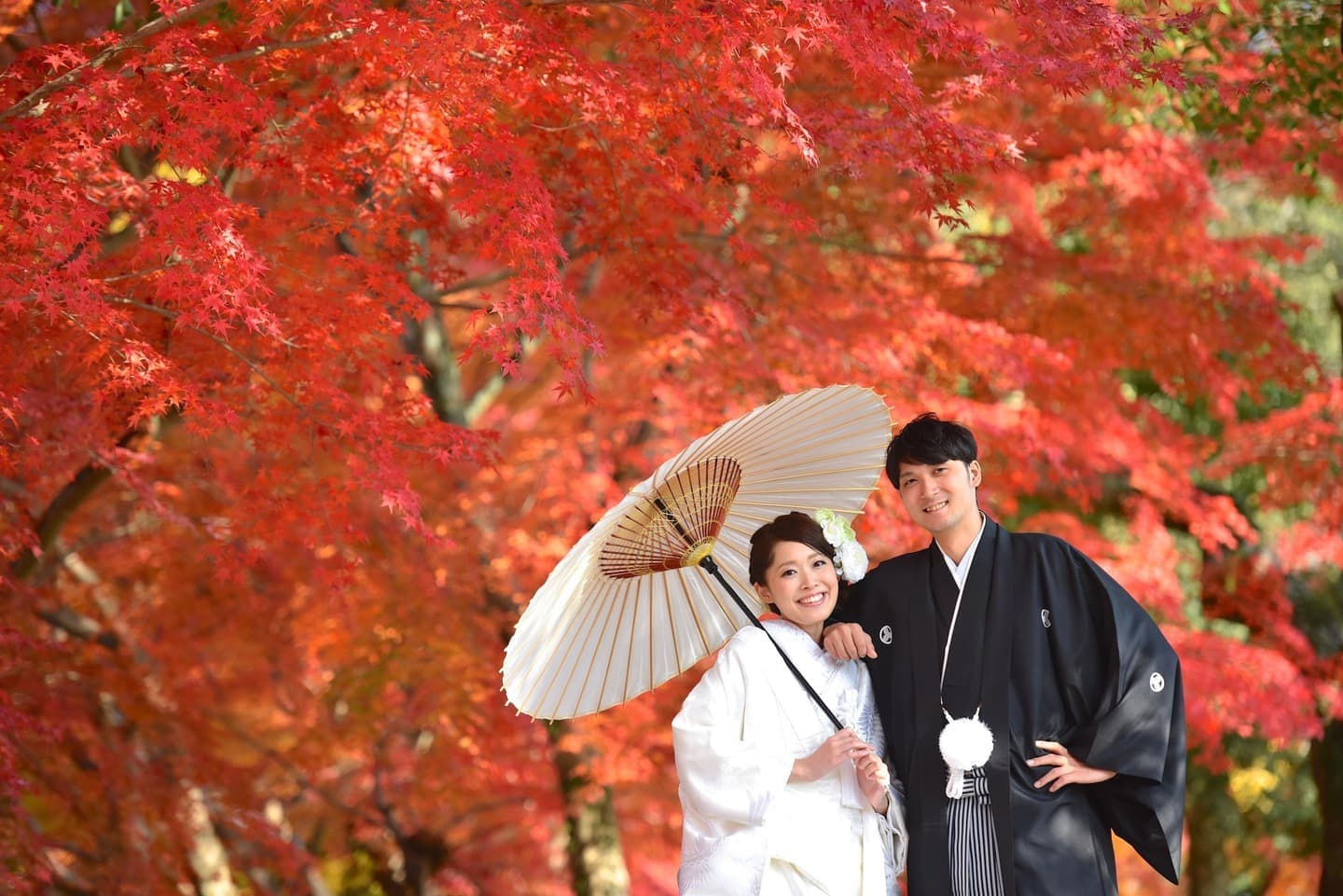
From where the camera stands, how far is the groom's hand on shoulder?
137 inches

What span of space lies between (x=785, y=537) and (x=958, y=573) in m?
0.48

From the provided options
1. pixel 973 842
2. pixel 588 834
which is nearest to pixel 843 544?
pixel 973 842

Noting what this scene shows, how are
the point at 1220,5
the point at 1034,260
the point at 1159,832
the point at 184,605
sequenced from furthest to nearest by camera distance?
the point at 184,605 < the point at 1034,260 < the point at 1220,5 < the point at 1159,832

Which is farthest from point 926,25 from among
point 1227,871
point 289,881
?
point 1227,871

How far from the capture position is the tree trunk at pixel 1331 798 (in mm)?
7477

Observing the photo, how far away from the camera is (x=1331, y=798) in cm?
776

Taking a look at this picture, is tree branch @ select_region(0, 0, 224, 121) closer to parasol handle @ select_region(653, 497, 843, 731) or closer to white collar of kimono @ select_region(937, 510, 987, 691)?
parasol handle @ select_region(653, 497, 843, 731)

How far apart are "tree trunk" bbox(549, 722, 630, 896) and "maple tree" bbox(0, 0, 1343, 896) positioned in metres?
0.03

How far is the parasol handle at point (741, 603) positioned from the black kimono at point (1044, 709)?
228 mm

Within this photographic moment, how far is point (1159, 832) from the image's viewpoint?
11.2 ft

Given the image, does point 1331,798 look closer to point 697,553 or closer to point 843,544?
point 843,544

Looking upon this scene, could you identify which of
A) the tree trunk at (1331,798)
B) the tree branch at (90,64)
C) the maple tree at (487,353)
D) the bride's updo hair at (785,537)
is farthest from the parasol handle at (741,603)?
the tree trunk at (1331,798)

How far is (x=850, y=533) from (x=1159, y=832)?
1.07 m

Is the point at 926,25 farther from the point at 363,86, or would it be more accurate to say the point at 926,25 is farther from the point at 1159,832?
the point at 1159,832
